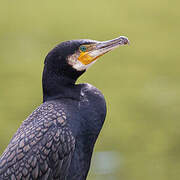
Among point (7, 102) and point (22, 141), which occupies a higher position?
point (22, 141)

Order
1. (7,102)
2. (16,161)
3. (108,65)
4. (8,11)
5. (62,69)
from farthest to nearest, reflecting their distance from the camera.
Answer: (8,11) < (108,65) < (7,102) < (62,69) < (16,161)

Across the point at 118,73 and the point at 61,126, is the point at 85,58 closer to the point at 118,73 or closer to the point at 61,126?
the point at 61,126

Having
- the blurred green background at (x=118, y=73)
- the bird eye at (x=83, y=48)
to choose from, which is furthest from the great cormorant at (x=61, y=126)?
the blurred green background at (x=118, y=73)

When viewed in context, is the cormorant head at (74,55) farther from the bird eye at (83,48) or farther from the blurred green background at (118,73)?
the blurred green background at (118,73)

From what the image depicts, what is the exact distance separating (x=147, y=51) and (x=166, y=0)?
2577 millimetres

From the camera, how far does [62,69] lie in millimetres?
4008

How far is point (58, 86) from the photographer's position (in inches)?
159

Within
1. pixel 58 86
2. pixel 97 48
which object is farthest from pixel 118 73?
pixel 58 86

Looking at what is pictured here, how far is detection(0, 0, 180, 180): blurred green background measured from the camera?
6477mm

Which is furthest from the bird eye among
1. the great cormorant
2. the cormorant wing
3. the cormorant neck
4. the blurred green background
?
the blurred green background

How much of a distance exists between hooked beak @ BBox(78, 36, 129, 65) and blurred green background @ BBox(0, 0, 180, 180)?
2090 mm

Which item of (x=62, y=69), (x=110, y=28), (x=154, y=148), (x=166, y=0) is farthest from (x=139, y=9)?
(x=62, y=69)

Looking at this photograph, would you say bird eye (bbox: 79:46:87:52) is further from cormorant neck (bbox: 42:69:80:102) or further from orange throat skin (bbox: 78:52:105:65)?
cormorant neck (bbox: 42:69:80:102)

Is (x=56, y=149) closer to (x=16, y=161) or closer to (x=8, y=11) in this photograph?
(x=16, y=161)
